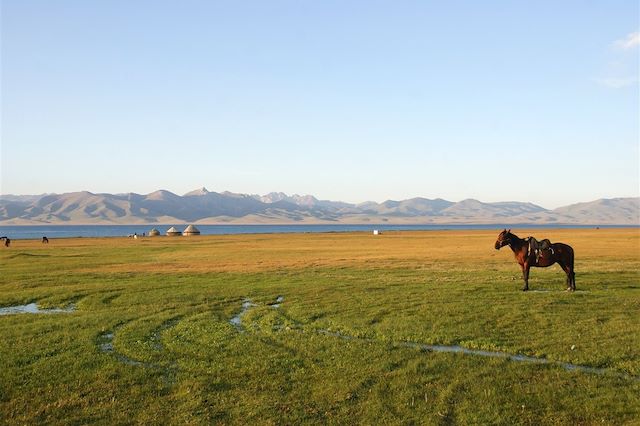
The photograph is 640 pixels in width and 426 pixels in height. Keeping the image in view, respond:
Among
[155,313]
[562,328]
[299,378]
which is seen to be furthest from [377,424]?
[155,313]

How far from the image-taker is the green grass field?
11.4m

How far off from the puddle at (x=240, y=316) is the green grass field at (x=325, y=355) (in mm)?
223

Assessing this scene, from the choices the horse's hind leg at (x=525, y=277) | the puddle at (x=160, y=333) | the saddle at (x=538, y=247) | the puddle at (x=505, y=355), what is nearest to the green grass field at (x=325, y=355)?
the puddle at (x=160, y=333)

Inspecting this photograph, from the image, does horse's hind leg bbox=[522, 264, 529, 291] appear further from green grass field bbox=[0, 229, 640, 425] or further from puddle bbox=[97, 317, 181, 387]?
puddle bbox=[97, 317, 181, 387]

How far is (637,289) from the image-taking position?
89.8 feet

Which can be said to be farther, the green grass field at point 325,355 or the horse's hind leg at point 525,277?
the horse's hind leg at point 525,277

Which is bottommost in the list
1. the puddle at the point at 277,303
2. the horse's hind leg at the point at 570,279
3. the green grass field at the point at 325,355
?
the puddle at the point at 277,303

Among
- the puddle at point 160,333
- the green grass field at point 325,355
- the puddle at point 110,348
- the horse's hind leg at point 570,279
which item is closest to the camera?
the green grass field at point 325,355

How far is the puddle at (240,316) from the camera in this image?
2062cm

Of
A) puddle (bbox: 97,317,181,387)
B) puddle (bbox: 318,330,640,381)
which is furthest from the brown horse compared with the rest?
puddle (bbox: 97,317,181,387)

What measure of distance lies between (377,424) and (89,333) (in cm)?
1237

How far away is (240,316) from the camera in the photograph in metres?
22.6

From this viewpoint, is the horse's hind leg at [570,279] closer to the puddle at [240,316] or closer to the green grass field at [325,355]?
the green grass field at [325,355]

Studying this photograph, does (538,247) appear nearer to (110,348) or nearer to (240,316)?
(240,316)
